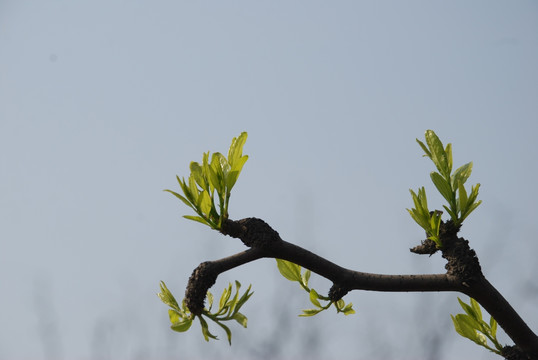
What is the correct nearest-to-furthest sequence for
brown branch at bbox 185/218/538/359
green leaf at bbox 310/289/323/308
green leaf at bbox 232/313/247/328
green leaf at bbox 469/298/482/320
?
brown branch at bbox 185/218/538/359, green leaf at bbox 232/313/247/328, green leaf at bbox 310/289/323/308, green leaf at bbox 469/298/482/320

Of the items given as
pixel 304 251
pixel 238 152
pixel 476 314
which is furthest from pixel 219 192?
pixel 476 314

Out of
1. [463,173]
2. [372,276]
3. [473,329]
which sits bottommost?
[473,329]

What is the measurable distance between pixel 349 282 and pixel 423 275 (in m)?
0.14

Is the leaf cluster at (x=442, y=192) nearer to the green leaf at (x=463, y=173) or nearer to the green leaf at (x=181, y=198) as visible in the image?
the green leaf at (x=463, y=173)

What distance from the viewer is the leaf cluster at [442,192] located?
4.16ft

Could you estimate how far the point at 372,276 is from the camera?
1.20 m

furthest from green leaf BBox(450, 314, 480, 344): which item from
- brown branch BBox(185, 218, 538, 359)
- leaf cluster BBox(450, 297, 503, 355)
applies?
brown branch BBox(185, 218, 538, 359)

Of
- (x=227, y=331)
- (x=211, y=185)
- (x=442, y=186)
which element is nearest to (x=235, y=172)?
(x=211, y=185)

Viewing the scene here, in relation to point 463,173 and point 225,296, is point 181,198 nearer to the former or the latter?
point 225,296

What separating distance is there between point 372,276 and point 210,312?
32 centimetres

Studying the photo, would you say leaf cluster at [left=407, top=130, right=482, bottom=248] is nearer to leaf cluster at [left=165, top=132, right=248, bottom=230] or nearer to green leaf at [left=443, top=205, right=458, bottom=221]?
green leaf at [left=443, top=205, right=458, bottom=221]

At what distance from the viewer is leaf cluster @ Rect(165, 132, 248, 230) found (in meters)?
1.21

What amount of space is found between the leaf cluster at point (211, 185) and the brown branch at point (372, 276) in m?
0.03

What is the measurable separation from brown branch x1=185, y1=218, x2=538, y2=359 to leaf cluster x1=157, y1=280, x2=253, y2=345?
0.20 ft
